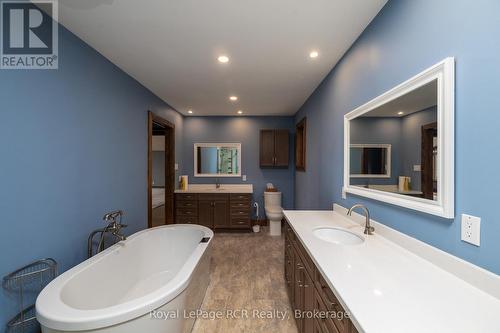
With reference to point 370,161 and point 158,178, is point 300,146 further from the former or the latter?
point 158,178

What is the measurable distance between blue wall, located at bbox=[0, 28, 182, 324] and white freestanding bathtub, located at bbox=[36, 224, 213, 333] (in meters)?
0.33

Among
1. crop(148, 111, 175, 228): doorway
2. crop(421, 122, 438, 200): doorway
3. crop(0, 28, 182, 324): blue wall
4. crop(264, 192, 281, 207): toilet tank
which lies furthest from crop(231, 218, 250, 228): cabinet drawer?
crop(421, 122, 438, 200): doorway

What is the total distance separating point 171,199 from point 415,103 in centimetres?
400

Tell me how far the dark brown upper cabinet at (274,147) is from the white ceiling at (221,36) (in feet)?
5.63

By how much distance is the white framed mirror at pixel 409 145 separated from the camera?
3.19ft

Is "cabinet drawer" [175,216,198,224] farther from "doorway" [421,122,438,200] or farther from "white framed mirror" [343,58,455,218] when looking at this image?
"doorway" [421,122,438,200]

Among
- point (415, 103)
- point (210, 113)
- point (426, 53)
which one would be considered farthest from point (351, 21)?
point (210, 113)

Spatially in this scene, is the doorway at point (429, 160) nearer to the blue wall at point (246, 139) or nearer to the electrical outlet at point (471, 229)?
the electrical outlet at point (471, 229)

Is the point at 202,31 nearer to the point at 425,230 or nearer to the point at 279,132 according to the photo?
the point at 425,230

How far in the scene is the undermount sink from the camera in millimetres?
1629

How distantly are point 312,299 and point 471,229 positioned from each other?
0.88 meters
